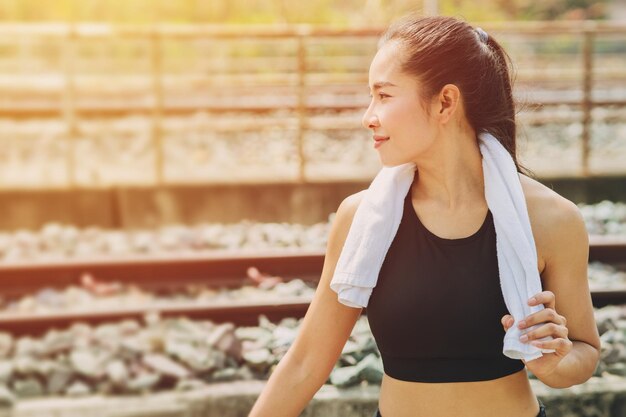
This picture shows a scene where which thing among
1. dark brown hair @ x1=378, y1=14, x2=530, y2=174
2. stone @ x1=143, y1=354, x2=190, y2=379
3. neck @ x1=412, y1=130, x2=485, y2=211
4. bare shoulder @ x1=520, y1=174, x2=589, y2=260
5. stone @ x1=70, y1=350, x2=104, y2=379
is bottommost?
stone @ x1=70, y1=350, x2=104, y2=379

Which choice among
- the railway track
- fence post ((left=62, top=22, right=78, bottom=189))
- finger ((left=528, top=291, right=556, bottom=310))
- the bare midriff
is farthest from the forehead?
fence post ((left=62, top=22, right=78, bottom=189))

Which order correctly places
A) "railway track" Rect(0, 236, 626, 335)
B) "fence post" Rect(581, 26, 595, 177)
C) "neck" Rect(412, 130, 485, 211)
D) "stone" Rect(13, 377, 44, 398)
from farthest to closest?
1. "fence post" Rect(581, 26, 595, 177)
2. "railway track" Rect(0, 236, 626, 335)
3. "stone" Rect(13, 377, 44, 398)
4. "neck" Rect(412, 130, 485, 211)

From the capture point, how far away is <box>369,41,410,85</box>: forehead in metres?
1.93

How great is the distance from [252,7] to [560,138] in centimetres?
1538

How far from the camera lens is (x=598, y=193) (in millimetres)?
8719

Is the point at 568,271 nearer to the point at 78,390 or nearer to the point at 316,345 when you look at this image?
the point at 316,345

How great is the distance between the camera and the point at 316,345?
81.6 inches

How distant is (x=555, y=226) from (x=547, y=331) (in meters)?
0.26

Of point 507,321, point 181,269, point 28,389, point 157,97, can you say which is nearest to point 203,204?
point 157,97

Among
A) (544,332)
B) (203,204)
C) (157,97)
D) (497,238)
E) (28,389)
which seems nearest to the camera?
(544,332)

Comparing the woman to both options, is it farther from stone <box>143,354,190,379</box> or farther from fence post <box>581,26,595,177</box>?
fence post <box>581,26,595,177</box>

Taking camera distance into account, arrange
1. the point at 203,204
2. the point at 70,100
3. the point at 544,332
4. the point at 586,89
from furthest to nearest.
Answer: the point at 586,89 → the point at 70,100 → the point at 203,204 → the point at 544,332

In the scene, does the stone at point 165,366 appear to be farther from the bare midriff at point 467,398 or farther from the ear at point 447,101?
the ear at point 447,101

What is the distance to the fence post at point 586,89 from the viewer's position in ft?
28.7
